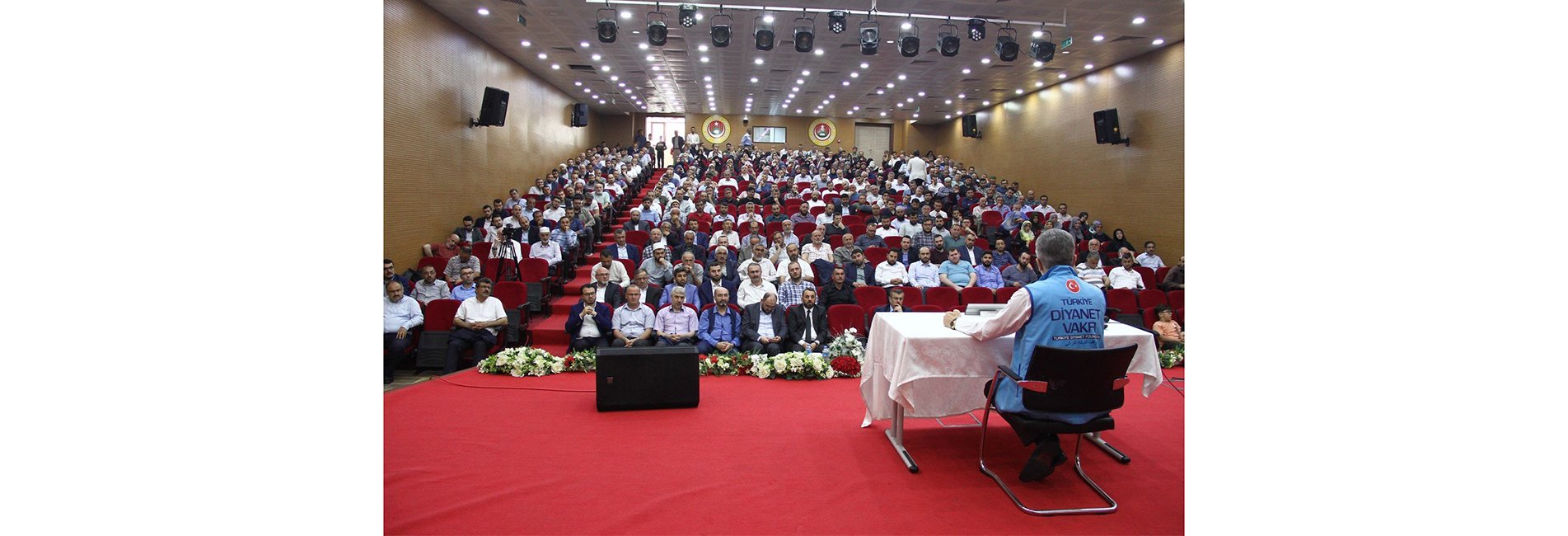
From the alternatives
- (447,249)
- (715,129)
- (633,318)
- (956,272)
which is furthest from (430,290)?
(715,129)

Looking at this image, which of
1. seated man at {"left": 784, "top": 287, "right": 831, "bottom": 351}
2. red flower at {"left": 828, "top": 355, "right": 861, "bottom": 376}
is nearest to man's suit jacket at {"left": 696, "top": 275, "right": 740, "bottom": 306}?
seated man at {"left": 784, "top": 287, "right": 831, "bottom": 351}

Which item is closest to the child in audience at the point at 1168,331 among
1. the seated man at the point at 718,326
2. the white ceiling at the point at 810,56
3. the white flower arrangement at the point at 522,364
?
the seated man at the point at 718,326

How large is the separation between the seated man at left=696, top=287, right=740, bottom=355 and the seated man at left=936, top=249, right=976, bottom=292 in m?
3.24

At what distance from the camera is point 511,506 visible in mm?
2996

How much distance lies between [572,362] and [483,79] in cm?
903

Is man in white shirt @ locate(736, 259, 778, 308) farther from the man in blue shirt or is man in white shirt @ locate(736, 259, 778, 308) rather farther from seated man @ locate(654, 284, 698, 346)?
the man in blue shirt

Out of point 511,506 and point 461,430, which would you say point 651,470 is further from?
point 461,430

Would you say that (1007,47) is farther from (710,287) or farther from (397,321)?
(397,321)

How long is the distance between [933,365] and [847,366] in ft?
8.43

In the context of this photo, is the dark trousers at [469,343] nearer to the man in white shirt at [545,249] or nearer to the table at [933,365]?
the man in white shirt at [545,249]

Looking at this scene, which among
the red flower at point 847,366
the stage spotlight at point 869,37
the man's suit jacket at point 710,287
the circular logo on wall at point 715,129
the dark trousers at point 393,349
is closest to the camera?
the red flower at point 847,366

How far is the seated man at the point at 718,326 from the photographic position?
21.7ft

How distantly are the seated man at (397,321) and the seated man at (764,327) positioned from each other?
3052 mm

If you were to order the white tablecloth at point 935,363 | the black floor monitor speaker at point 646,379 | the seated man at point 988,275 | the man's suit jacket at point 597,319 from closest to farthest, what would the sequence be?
the white tablecloth at point 935,363
the black floor monitor speaker at point 646,379
the man's suit jacket at point 597,319
the seated man at point 988,275
